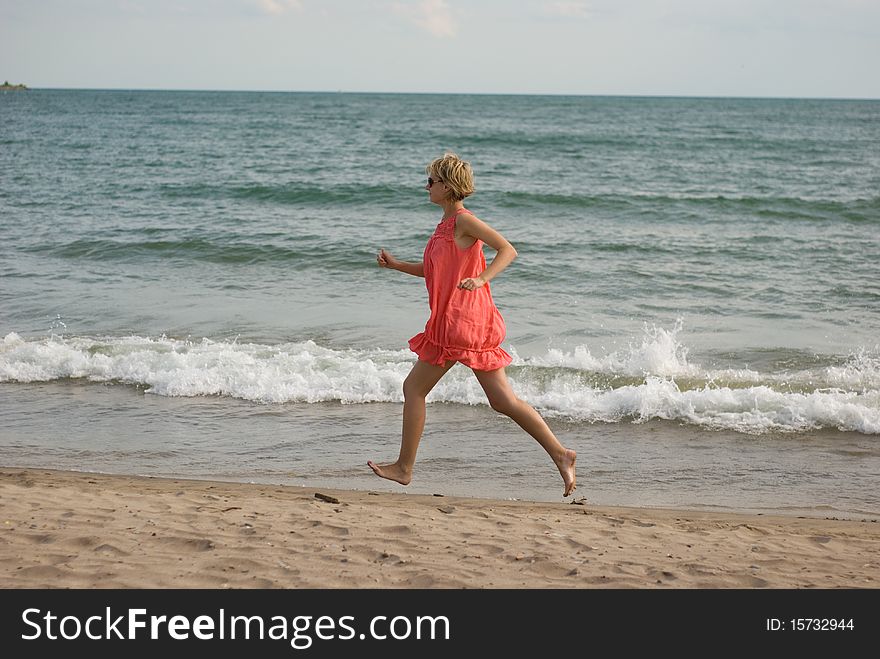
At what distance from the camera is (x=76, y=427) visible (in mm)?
6879

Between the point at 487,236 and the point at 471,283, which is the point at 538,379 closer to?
the point at 487,236

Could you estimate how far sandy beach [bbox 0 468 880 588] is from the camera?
3703 millimetres

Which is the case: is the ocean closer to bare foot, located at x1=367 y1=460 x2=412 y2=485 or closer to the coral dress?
bare foot, located at x1=367 y1=460 x2=412 y2=485

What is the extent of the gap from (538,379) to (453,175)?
13.5 feet

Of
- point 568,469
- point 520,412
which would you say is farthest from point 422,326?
point 520,412

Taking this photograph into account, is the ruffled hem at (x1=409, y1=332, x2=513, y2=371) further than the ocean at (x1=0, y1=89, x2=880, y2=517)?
No

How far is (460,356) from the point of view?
4430mm

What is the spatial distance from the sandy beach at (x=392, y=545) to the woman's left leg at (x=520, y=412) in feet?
0.93

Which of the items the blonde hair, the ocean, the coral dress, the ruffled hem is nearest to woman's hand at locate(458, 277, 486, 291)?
the coral dress

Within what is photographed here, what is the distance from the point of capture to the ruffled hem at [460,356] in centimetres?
445

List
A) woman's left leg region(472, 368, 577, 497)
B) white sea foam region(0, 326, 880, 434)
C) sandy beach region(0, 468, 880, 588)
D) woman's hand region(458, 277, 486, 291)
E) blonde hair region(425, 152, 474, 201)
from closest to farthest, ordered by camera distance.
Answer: sandy beach region(0, 468, 880, 588) < woman's hand region(458, 277, 486, 291) < blonde hair region(425, 152, 474, 201) < woman's left leg region(472, 368, 577, 497) < white sea foam region(0, 326, 880, 434)

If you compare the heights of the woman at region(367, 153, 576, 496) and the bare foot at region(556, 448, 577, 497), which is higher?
the woman at region(367, 153, 576, 496)

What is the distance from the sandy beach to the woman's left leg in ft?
0.93
